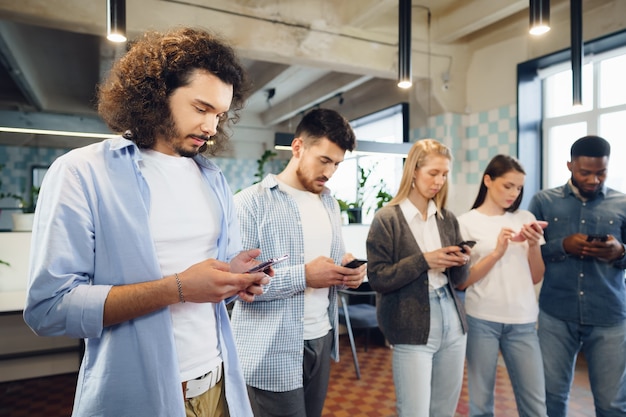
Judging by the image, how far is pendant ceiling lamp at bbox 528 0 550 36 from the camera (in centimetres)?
192

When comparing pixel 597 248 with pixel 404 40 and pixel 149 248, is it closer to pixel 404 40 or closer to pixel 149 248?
pixel 404 40

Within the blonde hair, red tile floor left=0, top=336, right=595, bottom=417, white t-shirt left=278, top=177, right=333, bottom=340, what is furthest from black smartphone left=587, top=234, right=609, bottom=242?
red tile floor left=0, top=336, right=595, bottom=417

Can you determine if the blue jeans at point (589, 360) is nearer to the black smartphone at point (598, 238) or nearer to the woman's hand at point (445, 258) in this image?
the black smartphone at point (598, 238)

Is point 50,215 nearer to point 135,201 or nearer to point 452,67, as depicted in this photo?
point 135,201

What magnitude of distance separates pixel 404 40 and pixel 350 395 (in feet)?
9.13

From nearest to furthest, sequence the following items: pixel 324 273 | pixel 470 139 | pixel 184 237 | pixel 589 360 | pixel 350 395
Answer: pixel 184 237 → pixel 324 273 → pixel 589 360 → pixel 350 395 → pixel 470 139

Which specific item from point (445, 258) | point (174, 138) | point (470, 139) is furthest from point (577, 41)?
point (470, 139)

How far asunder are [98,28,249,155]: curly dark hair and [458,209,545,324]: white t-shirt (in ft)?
5.58

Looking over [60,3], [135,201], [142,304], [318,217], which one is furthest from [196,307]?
[60,3]

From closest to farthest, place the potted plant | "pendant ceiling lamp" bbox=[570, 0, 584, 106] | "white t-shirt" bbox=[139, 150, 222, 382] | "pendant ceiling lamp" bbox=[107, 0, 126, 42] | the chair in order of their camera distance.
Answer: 1. "white t-shirt" bbox=[139, 150, 222, 382]
2. "pendant ceiling lamp" bbox=[107, 0, 126, 42]
3. "pendant ceiling lamp" bbox=[570, 0, 584, 106]
4. the chair
5. the potted plant

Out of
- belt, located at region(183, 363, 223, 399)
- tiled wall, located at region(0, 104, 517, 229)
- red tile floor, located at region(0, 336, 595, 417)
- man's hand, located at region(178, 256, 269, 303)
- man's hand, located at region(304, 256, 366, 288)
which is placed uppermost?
tiled wall, located at region(0, 104, 517, 229)

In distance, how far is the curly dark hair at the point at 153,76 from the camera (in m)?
1.12

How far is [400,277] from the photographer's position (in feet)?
6.22

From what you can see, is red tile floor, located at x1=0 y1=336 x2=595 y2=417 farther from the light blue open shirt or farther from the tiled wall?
the light blue open shirt
